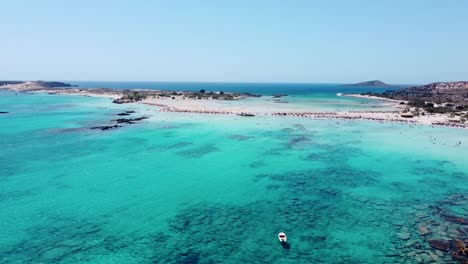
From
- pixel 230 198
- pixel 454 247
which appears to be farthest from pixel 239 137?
pixel 454 247

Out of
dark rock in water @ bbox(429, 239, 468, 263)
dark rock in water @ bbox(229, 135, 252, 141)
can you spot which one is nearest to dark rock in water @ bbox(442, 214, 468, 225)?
dark rock in water @ bbox(429, 239, 468, 263)

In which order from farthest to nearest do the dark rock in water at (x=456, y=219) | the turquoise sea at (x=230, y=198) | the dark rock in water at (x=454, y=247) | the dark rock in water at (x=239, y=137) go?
1. the dark rock in water at (x=239, y=137)
2. the dark rock in water at (x=456, y=219)
3. the turquoise sea at (x=230, y=198)
4. the dark rock in water at (x=454, y=247)

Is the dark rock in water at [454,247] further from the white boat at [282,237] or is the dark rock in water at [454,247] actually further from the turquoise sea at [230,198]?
the white boat at [282,237]

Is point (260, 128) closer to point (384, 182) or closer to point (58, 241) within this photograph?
point (384, 182)

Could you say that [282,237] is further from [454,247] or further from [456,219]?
[456,219]

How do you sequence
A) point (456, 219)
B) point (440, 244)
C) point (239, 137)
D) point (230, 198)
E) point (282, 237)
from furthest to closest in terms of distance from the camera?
point (239, 137)
point (230, 198)
point (456, 219)
point (282, 237)
point (440, 244)

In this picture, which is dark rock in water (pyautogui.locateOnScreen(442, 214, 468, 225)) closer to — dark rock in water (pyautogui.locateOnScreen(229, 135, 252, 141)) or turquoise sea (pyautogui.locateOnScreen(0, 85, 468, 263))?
turquoise sea (pyautogui.locateOnScreen(0, 85, 468, 263))

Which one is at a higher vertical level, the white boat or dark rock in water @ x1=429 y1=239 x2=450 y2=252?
dark rock in water @ x1=429 y1=239 x2=450 y2=252

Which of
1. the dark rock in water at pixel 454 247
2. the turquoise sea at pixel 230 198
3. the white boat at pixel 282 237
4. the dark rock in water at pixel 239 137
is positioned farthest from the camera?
the dark rock in water at pixel 239 137

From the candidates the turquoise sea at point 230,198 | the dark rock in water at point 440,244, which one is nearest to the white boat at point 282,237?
the turquoise sea at point 230,198
